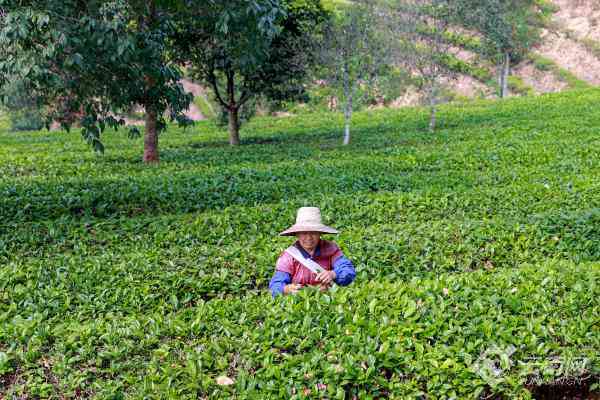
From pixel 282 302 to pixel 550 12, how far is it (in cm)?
8393

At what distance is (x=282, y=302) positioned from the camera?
20.6ft

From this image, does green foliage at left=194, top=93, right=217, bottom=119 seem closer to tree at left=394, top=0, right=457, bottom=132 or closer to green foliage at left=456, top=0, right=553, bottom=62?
green foliage at left=456, top=0, right=553, bottom=62

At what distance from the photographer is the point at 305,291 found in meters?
6.34

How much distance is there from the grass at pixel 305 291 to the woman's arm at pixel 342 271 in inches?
4.9

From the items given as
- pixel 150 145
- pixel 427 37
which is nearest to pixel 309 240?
pixel 150 145

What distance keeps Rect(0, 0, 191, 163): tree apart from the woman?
4271mm

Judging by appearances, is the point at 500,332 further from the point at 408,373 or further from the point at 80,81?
the point at 80,81

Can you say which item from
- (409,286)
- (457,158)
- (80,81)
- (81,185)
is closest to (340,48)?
(457,158)

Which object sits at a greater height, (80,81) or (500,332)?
(80,81)

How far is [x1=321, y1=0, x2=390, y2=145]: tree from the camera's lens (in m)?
26.2

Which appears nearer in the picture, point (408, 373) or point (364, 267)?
point (408, 373)

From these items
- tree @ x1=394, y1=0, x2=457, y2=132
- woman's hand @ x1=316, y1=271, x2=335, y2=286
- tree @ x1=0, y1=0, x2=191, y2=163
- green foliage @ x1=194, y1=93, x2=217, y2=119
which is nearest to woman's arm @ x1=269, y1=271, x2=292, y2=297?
woman's hand @ x1=316, y1=271, x2=335, y2=286

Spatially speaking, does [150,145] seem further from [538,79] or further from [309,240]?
[538,79]

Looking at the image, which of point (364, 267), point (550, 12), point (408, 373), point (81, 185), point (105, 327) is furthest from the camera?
point (550, 12)
